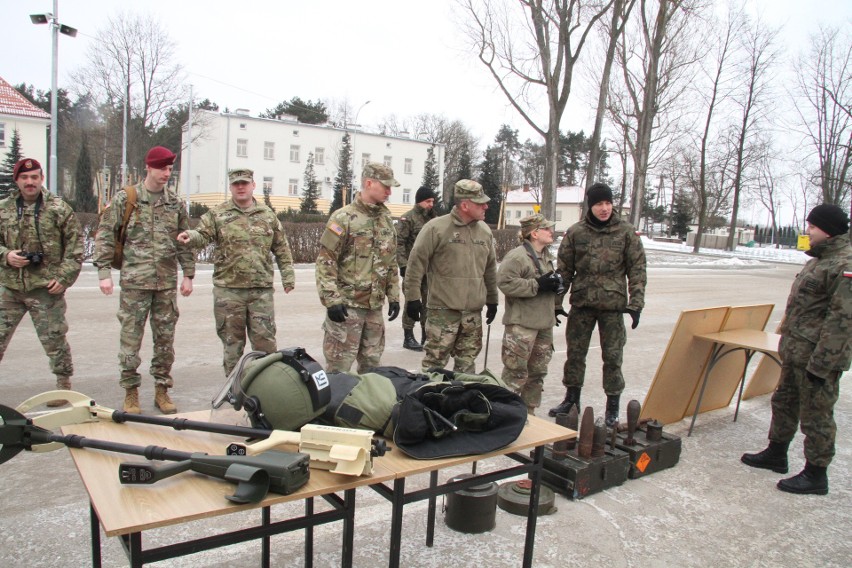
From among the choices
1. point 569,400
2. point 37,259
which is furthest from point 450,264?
point 37,259

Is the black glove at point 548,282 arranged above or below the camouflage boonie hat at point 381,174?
below

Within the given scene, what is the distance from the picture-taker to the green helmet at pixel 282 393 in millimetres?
2371

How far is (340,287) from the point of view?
491 cm

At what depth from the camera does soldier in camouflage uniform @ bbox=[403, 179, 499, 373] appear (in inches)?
199

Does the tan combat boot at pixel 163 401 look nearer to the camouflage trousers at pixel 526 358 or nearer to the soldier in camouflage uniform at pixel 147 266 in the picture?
the soldier in camouflage uniform at pixel 147 266

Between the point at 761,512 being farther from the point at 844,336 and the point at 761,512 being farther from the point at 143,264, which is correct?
the point at 143,264

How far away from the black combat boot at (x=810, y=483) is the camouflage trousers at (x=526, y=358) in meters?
1.93

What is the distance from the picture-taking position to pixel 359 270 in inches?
193

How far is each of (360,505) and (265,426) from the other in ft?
5.20

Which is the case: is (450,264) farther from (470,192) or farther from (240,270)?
(240,270)

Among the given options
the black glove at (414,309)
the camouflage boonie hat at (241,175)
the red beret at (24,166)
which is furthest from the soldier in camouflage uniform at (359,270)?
the red beret at (24,166)

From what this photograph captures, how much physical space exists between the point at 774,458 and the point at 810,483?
0.39 meters

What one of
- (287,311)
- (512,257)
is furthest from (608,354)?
(287,311)

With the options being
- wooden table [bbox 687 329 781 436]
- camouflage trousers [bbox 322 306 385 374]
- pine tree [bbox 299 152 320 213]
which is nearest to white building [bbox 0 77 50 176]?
pine tree [bbox 299 152 320 213]
